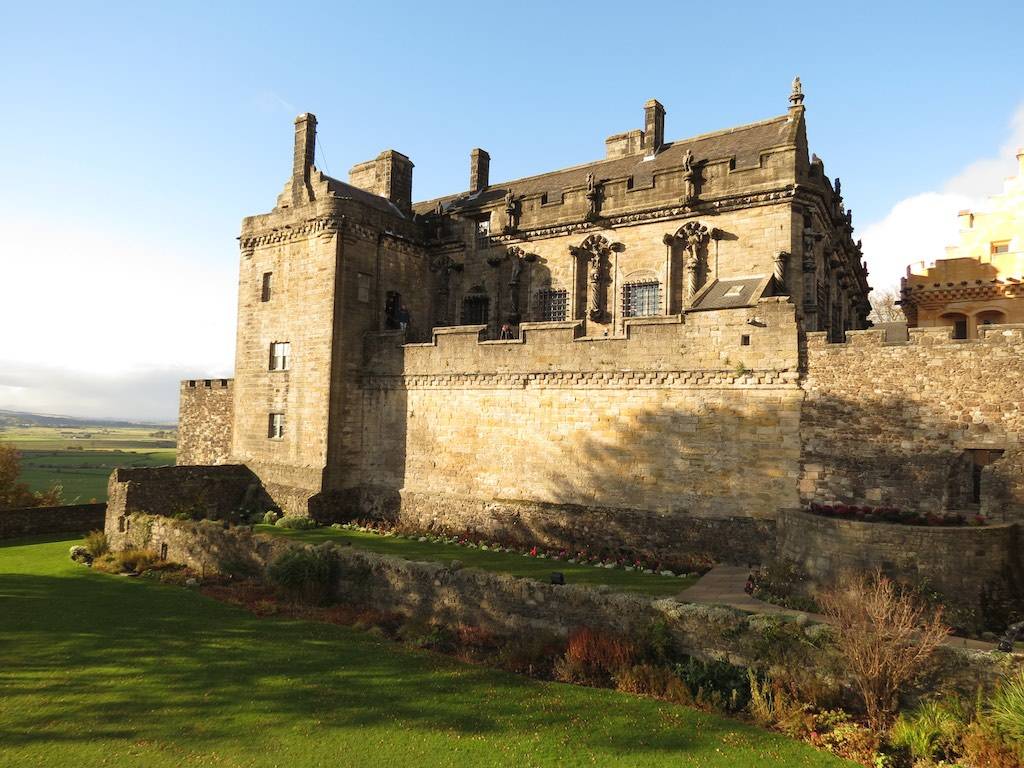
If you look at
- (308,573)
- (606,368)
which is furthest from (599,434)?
(308,573)

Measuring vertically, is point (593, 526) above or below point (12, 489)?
above

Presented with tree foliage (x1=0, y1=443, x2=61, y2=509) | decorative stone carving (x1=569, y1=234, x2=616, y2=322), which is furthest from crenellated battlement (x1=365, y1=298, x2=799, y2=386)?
tree foliage (x1=0, y1=443, x2=61, y2=509)

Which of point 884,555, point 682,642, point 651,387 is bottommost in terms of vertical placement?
point 682,642

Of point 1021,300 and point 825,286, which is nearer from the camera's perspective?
point 825,286

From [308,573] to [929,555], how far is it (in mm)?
15219

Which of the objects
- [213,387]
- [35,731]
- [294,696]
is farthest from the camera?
[213,387]

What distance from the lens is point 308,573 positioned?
17.6 metres

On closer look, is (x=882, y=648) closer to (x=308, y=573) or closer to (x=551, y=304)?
(x=308, y=573)

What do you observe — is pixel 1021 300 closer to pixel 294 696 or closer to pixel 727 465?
pixel 727 465

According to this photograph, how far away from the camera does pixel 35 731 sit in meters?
10.4

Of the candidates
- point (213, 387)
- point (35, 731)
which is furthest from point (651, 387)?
point (213, 387)

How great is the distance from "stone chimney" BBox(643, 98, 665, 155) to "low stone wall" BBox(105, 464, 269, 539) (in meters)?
22.3

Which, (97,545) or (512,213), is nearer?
(97,545)

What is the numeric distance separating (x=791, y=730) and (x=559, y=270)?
1856cm
